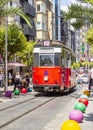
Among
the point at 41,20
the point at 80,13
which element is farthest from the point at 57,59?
the point at 41,20

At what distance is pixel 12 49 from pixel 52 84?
1149 cm

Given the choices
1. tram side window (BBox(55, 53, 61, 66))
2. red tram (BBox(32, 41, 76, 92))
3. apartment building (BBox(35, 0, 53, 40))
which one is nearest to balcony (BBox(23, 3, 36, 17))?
apartment building (BBox(35, 0, 53, 40))

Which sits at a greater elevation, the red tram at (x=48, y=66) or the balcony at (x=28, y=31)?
the balcony at (x=28, y=31)

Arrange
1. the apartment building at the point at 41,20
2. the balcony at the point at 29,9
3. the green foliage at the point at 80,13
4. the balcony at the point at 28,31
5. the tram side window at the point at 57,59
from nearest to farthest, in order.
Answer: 1. the green foliage at the point at 80,13
2. the tram side window at the point at 57,59
3. the balcony at the point at 29,9
4. the balcony at the point at 28,31
5. the apartment building at the point at 41,20

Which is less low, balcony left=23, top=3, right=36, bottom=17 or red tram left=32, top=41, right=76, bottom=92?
balcony left=23, top=3, right=36, bottom=17

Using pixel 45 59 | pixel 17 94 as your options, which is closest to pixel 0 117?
pixel 45 59

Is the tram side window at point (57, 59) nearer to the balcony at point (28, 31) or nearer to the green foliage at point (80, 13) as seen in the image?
the green foliage at point (80, 13)

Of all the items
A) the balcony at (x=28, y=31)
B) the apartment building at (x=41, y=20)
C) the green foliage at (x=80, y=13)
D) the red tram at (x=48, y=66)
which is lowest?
the red tram at (x=48, y=66)

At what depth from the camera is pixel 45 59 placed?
32.3 metres

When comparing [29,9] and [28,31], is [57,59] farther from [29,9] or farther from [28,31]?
[29,9]

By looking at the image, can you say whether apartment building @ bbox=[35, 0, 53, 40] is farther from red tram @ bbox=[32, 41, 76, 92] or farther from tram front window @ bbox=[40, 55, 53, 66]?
tram front window @ bbox=[40, 55, 53, 66]

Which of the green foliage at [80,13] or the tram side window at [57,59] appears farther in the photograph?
the tram side window at [57,59]

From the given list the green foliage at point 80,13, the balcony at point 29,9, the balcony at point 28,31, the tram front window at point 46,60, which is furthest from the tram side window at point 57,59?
the balcony at point 28,31

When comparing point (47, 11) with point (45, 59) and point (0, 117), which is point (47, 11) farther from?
point (0, 117)
